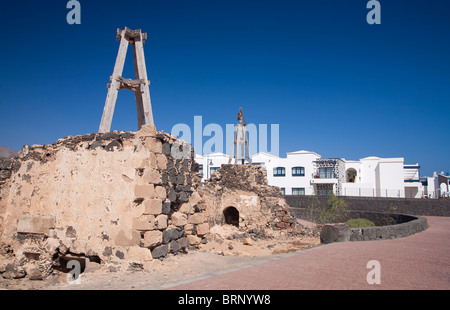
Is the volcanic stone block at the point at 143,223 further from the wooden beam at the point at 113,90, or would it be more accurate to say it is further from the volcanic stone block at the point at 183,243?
the wooden beam at the point at 113,90

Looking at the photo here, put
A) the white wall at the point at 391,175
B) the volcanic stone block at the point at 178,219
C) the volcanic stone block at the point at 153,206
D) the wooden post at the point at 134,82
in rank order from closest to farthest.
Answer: the volcanic stone block at the point at 153,206, the volcanic stone block at the point at 178,219, the wooden post at the point at 134,82, the white wall at the point at 391,175

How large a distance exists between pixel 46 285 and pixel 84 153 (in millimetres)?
2568

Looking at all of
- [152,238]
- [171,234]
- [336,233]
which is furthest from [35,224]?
[336,233]

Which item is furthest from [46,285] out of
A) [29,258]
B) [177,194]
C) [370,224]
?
[370,224]

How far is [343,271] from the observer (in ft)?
21.4

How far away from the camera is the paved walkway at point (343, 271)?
18.1ft

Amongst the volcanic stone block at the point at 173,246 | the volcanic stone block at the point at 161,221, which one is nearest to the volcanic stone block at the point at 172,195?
the volcanic stone block at the point at 161,221

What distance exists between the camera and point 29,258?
707 centimetres

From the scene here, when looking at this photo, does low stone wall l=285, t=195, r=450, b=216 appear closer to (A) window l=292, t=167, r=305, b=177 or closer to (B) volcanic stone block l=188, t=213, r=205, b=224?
(A) window l=292, t=167, r=305, b=177

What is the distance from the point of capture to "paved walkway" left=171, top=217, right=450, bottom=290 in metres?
5.50

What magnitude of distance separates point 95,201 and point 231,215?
1155 cm

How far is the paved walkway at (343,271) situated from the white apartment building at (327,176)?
32888mm

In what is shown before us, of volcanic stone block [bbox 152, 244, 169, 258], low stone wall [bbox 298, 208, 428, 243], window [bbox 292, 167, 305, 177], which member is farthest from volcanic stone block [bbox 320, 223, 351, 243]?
window [bbox 292, 167, 305, 177]
